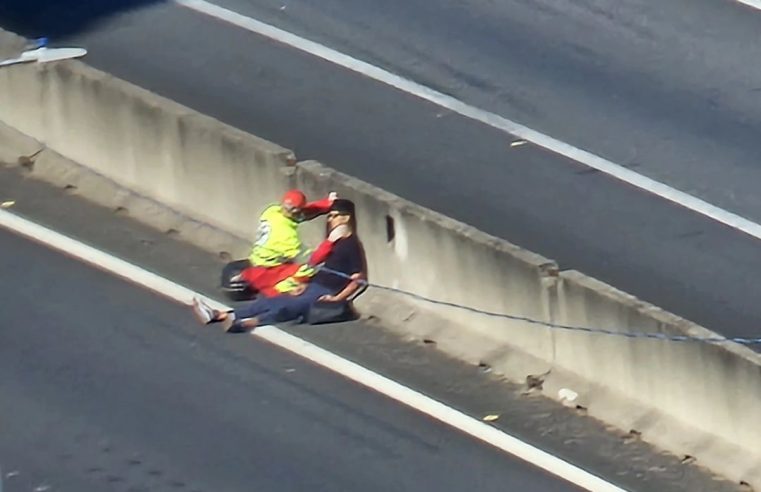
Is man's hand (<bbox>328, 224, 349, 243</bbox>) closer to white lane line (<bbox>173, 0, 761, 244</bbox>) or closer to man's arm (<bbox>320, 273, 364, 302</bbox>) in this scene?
man's arm (<bbox>320, 273, 364, 302</bbox>)

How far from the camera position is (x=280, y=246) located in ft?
50.0

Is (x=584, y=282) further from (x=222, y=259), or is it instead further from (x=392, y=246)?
(x=222, y=259)

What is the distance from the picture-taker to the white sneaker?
1468 centimetres

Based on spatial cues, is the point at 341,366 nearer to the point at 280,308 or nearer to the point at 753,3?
the point at 280,308

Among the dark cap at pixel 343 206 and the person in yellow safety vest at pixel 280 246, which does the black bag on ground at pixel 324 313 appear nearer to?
the person in yellow safety vest at pixel 280 246

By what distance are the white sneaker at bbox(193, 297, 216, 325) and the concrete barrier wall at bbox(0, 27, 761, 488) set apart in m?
1.28

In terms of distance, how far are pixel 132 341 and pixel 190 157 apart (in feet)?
8.57

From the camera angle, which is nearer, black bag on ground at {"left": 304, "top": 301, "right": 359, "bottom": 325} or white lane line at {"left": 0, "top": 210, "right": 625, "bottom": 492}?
white lane line at {"left": 0, "top": 210, "right": 625, "bottom": 492}

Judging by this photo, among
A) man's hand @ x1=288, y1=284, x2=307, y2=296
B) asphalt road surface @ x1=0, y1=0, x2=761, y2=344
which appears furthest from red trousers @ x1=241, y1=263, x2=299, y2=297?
asphalt road surface @ x1=0, y1=0, x2=761, y2=344

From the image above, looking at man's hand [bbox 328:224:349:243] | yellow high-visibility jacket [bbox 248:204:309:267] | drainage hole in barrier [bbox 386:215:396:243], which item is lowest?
yellow high-visibility jacket [bbox 248:204:309:267]

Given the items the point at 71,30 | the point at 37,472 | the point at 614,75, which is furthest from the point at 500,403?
the point at 71,30

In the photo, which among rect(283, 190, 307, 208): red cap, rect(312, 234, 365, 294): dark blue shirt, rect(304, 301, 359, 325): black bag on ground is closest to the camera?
rect(304, 301, 359, 325): black bag on ground

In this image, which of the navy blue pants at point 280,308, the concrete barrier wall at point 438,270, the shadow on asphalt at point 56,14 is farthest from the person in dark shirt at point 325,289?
the shadow on asphalt at point 56,14

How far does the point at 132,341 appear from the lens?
14375 millimetres
